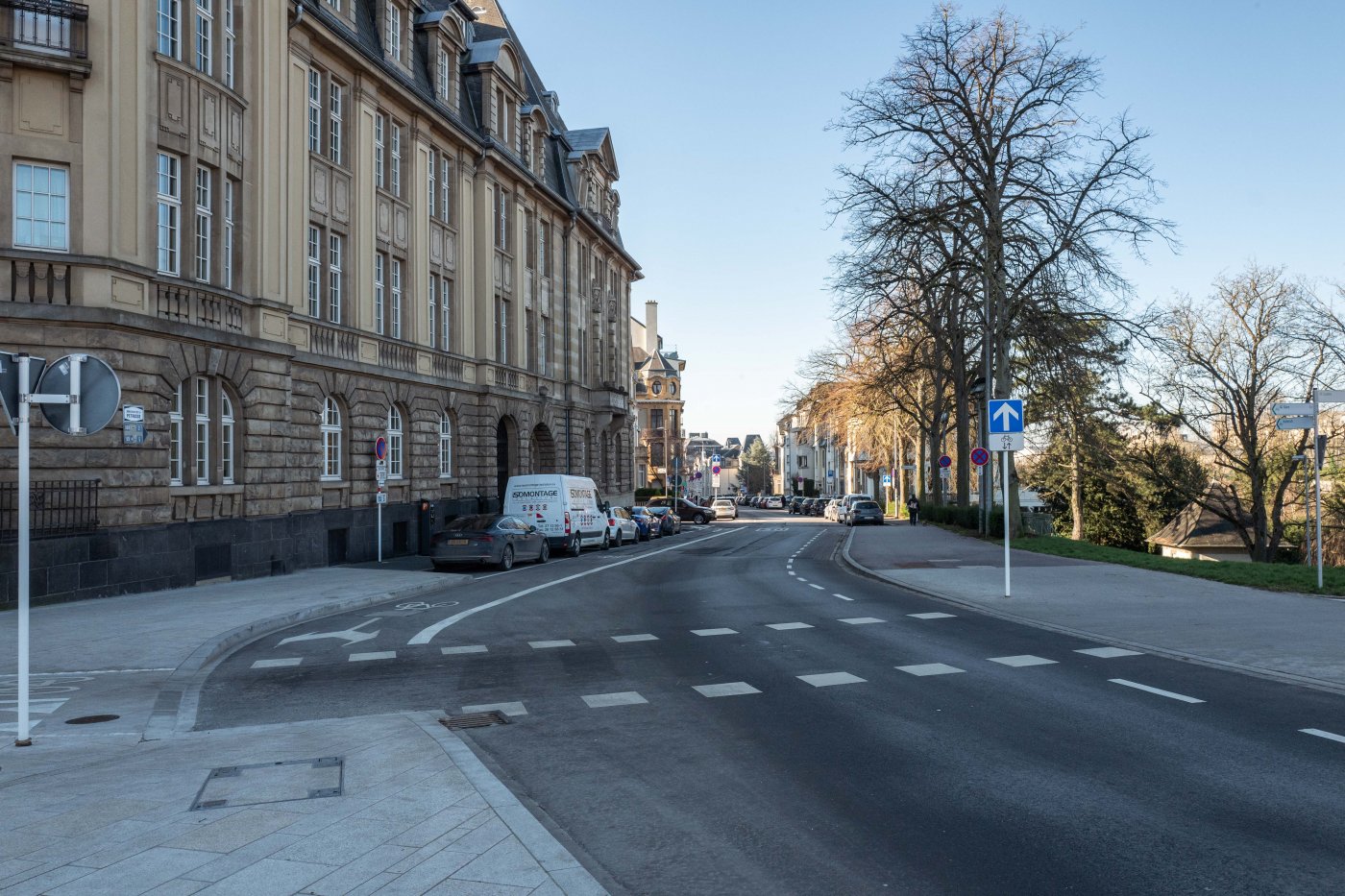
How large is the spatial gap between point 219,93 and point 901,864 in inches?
820

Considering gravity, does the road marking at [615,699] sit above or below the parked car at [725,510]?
above

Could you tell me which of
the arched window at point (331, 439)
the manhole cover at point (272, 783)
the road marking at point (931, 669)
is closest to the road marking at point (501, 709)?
the manhole cover at point (272, 783)

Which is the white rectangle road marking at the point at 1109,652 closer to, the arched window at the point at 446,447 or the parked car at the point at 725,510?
the arched window at the point at 446,447

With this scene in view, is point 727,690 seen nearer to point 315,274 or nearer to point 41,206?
point 41,206

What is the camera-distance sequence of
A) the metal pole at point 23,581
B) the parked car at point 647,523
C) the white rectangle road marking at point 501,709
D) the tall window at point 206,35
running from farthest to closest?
the parked car at point 647,523 < the tall window at point 206,35 < the white rectangle road marking at point 501,709 < the metal pole at point 23,581

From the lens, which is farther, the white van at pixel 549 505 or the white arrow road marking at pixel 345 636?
the white van at pixel 549 505

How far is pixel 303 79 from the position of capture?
24.3 meters

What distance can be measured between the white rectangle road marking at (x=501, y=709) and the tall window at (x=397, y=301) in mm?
22067

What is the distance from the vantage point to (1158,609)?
47.4 ft

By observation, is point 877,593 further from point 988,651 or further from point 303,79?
point 303,79

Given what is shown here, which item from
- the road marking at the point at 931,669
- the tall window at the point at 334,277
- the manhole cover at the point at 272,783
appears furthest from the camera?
the tall window at the point at 334,277

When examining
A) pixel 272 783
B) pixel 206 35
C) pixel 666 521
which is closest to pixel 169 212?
pixel 206 35

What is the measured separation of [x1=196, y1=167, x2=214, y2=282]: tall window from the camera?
2030 cm

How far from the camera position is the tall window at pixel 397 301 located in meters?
29.4
